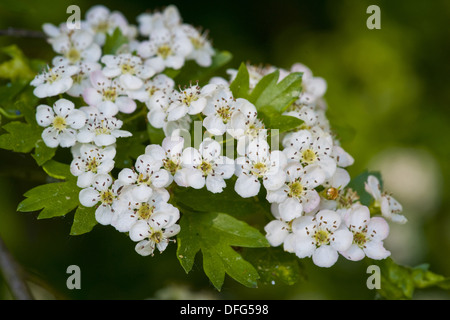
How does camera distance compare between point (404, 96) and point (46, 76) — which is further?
point (404, 96)

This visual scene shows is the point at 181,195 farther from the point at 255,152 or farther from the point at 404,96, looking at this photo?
the point at 404,96

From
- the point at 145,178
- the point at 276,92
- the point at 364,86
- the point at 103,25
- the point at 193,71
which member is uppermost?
the point at 364,86

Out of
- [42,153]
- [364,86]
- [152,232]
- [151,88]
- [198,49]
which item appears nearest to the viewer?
[152,232]

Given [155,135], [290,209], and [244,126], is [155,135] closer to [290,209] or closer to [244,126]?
[244,126]

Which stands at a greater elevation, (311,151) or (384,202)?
(311,151)

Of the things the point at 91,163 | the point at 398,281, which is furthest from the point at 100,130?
the point at 398,281

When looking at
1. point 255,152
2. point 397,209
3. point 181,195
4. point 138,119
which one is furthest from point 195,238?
point 397,209
